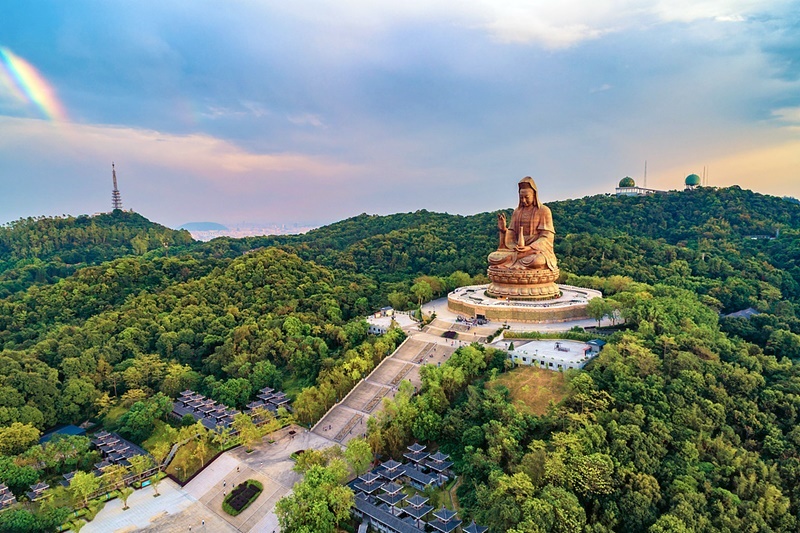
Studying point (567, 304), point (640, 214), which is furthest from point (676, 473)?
point (640, 214)

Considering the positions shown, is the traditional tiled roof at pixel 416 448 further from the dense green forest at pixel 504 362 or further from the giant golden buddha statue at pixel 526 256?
the giant golden buddha statue at pixel 526 256

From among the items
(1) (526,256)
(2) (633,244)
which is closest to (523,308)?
(1) (526,256)

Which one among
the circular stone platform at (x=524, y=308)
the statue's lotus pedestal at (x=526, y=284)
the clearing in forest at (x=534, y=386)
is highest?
the statue's lotus pedestal at (x=526, y=284)

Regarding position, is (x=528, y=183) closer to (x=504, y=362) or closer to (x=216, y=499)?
(x=504, y=362)

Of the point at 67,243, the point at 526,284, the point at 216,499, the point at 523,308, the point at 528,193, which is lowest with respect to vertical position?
the point at 216,499

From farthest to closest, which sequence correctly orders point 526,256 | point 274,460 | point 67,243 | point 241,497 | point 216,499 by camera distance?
1. point 67,243
2. point 526,256
3. point 274,460
4. point 216,499
5. point 241,497

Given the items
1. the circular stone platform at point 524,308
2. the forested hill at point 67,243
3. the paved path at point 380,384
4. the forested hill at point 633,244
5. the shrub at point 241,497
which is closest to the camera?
the shrub at point 241,497

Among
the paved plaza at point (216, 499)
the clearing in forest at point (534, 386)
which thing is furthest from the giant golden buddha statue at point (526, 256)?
the paved plaza at point (216, 499)

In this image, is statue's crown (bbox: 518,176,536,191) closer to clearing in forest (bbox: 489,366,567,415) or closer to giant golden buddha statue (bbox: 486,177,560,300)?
giant golden buddha statue (bbox: 486,177,560,300)
